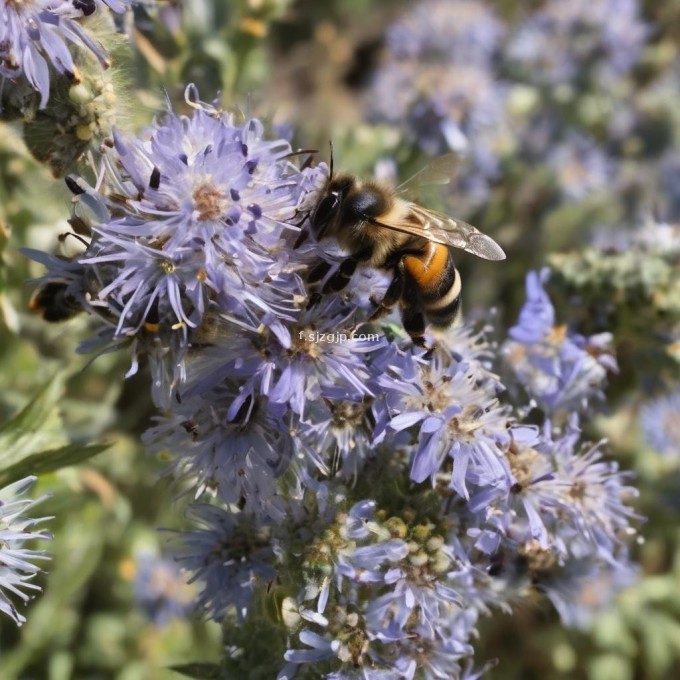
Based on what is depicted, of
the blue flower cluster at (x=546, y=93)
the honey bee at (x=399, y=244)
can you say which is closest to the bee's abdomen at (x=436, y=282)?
the honey bee at (x=399, y=244)

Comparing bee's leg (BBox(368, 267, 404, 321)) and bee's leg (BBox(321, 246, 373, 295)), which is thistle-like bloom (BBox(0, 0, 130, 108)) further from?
bee's leg (BBox(368, 267, 404, 321))

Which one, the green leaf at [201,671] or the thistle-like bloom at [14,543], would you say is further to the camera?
the green leaf at [201,671]

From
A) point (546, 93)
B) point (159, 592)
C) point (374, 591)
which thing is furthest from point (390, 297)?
point (546, 93)

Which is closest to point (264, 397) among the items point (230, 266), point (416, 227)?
point (230, 266)

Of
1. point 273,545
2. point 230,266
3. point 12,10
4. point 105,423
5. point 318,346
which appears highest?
point 12,10

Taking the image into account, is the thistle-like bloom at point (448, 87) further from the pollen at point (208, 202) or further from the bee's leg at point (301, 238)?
the pollen at point (208, 202)

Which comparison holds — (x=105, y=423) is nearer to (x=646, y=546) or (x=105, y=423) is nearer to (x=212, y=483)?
(x=212, y=483)

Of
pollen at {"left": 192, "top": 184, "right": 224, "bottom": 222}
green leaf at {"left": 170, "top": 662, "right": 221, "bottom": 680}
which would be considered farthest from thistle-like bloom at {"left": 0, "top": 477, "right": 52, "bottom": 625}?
pollen at {"left": 192, "top": 184, "right": 224, "bottom": 222}

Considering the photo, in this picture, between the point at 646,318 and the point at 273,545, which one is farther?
the point at 646,318
